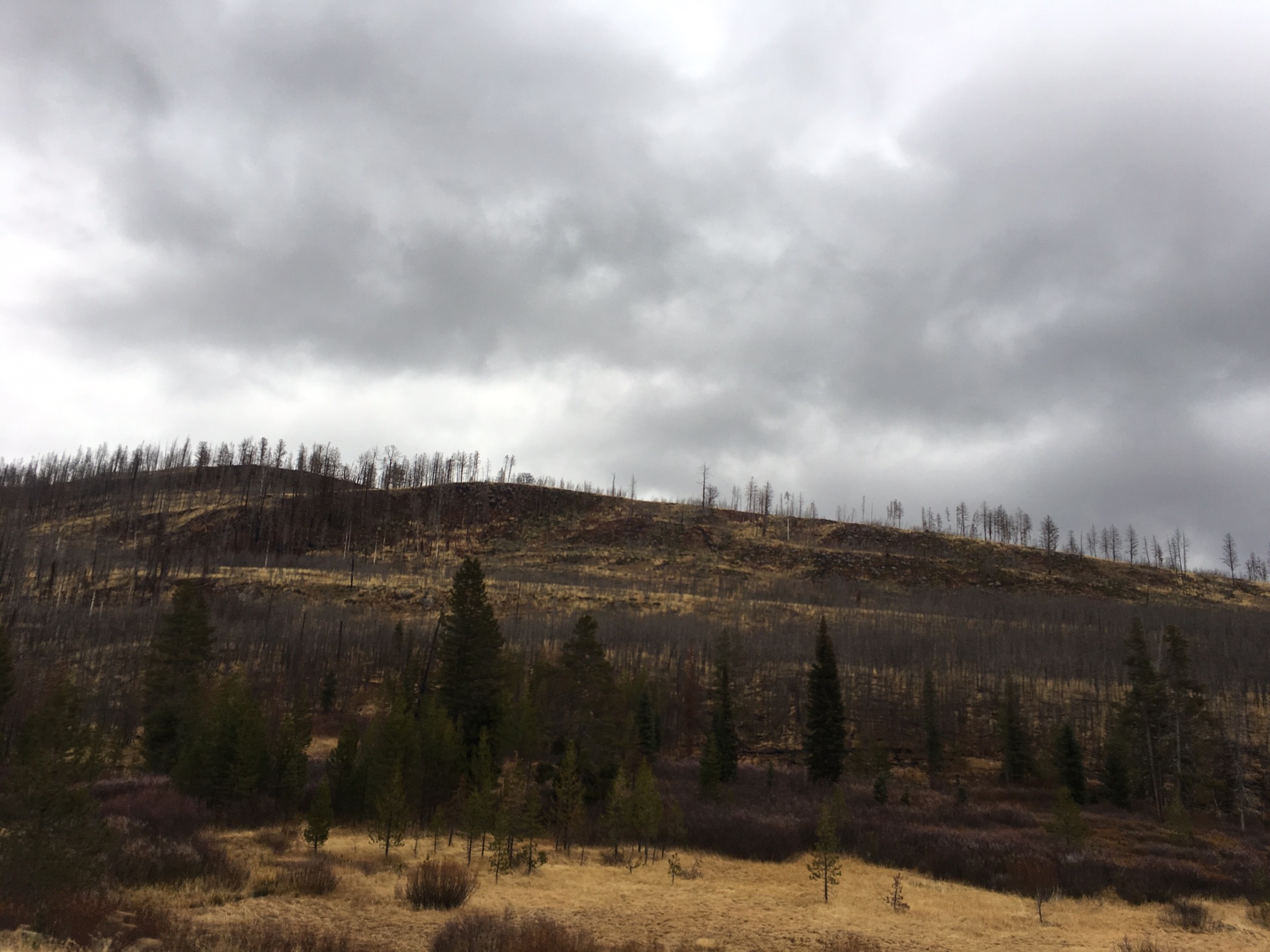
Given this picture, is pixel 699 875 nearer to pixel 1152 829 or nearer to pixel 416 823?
pixel 416 823

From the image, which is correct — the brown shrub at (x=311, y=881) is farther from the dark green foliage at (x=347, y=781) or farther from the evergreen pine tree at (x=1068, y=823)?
the evergreen pine tree at (x=1068, y=823)

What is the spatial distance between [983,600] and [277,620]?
11258 cm

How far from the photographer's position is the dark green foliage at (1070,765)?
2005 inches

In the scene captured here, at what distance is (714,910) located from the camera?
21.4 m

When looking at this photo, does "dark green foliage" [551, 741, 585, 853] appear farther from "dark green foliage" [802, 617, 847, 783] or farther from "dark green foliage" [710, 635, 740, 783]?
"dark green foliage" [802, 617, 847, 783]

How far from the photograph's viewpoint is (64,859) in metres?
14.5

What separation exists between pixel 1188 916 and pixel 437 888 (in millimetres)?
22982

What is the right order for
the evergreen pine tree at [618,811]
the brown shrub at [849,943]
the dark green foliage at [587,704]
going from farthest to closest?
1. the dark green foliage at [587,704]
2. the evergreen pine tree at [618,811]
3. the brown shrub at [849,943]

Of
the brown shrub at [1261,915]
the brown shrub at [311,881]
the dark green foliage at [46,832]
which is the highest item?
the dark green foliage at [46,832]

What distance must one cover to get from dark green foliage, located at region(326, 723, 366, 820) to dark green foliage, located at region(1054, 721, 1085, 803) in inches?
1842

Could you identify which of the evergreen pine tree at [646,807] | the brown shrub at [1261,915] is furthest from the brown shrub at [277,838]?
the brown shrub at [1261,915]

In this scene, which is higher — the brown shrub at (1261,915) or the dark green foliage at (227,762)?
the dark green foliage at (227,762)

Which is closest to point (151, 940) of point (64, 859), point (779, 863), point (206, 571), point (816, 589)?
point (64, 859)

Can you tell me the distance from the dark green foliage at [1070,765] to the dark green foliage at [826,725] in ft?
50.6
